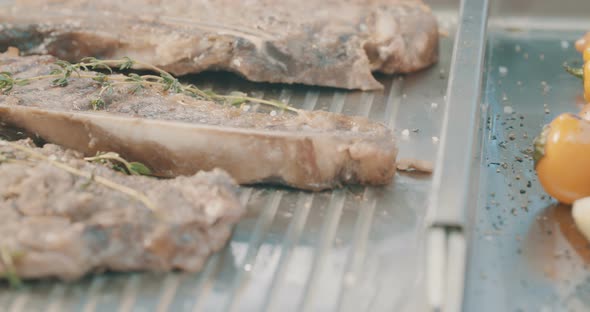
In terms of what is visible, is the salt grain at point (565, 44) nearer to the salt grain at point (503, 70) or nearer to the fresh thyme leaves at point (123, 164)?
the salt grain at point (503, 70)

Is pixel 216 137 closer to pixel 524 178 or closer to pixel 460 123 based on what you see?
pixel 460 123

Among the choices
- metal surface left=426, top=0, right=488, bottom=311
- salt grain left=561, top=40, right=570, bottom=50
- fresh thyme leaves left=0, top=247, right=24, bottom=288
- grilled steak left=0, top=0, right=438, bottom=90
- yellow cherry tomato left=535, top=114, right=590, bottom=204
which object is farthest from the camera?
salt grain left=561, top=40, right=570, bottom=50

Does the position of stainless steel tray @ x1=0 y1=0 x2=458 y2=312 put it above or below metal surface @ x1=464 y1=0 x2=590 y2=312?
above

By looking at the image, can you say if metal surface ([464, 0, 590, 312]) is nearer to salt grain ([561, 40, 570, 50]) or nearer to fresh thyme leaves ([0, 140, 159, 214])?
salt grain ([561, 40, 570, 50])

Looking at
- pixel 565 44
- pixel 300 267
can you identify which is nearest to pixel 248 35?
pixel 300 267

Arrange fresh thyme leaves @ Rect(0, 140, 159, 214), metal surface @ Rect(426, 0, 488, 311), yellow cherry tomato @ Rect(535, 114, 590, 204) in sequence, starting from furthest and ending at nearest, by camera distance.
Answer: yellow cherry tomato @ Rect(535, 114, 590, 204) < fresh thyme leaves @ Rect(0, 140, 159, 214) < metal surface @ Rect(426, 0, 488, 311)

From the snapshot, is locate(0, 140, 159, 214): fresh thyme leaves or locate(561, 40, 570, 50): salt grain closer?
locate(0, 140, 159, 214): fresh thyme leaves

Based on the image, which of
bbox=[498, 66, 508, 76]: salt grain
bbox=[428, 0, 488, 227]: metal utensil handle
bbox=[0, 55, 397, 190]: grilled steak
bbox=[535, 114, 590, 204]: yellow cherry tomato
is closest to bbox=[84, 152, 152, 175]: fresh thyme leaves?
bbox=[0, 55, 397, 190]: grilled steak
